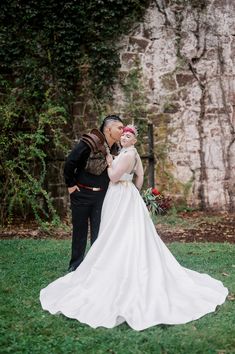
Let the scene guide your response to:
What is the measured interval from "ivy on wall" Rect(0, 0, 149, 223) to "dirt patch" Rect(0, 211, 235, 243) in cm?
65

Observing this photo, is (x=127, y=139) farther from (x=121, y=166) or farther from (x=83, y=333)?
(x=83, y=333)

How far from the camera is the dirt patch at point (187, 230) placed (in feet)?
26.9

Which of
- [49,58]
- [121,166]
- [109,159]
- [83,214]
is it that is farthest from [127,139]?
[49,58]

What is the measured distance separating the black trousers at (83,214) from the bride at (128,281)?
0.54 m

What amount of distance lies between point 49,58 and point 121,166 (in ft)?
19.3

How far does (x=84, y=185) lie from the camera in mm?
5273

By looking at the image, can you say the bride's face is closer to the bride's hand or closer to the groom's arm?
the bride's hand

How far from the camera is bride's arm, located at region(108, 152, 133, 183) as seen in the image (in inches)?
181

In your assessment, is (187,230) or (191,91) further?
(191,91)

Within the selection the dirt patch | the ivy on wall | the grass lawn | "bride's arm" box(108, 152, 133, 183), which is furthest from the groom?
the ivy on wall

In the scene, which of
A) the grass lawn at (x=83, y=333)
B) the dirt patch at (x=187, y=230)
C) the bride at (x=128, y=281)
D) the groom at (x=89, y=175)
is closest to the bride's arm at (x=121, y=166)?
the bride at (x=128, y=281)

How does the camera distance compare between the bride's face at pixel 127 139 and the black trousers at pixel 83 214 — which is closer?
the bride's face at pixel 127 139

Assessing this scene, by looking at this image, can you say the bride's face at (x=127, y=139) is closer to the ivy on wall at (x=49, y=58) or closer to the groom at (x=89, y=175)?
the groom at (x=89, y=175)

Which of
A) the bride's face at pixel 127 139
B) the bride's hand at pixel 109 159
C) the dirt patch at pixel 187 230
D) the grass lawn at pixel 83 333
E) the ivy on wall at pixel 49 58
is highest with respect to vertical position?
the ivy on wall at pixel 49 58
